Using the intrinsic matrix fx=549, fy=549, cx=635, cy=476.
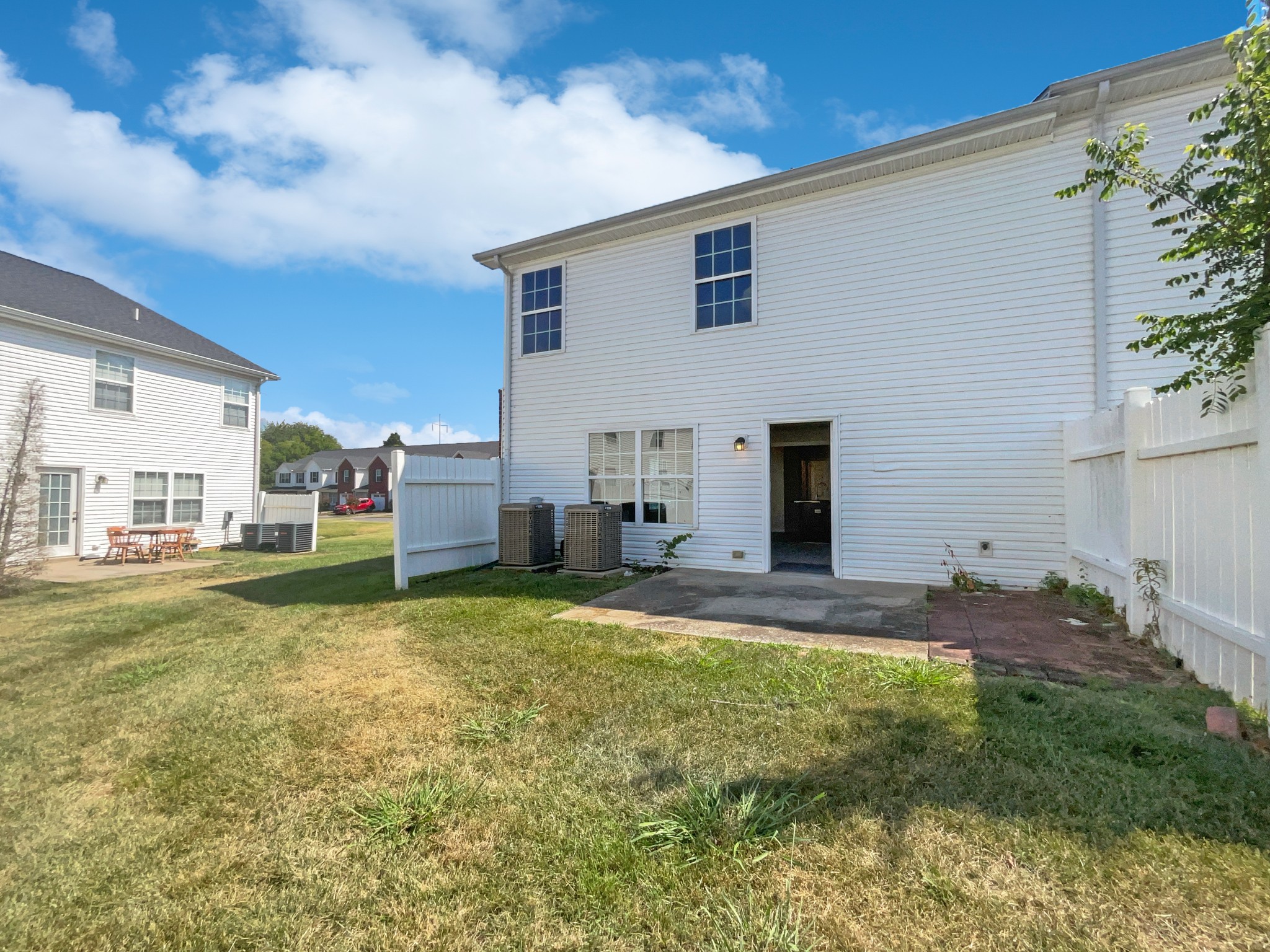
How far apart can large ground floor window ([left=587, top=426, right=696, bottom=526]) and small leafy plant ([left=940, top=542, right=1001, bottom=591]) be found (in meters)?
3.41

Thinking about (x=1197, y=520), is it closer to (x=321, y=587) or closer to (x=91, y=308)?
(x=321, y=587)

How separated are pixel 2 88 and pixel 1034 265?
14160 mm

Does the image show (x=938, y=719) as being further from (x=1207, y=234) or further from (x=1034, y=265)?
(x=1034, y=265)

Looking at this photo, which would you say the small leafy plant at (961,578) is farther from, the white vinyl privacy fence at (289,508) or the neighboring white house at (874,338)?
the white vinyl privacy fence at (289,508)

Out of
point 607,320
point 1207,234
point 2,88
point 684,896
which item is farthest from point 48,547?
point 1207,234

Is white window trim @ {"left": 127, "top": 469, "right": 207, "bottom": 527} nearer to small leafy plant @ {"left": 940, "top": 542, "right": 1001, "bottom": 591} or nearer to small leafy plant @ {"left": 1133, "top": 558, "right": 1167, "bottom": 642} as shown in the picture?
small leafy plant @ {"left": 940, "top": 542, "right": 1001, "bottom": 591}

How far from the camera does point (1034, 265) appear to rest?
646 cm

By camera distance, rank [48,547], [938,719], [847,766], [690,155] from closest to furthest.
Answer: [847,766], [938,719], [690,155], [48,547]

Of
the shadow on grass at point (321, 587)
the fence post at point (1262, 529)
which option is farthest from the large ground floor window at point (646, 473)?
the fence post at point (1262, 529)

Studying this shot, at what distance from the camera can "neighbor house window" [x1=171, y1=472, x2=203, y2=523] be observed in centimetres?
1380

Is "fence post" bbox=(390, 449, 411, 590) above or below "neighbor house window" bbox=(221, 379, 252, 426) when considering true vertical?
below

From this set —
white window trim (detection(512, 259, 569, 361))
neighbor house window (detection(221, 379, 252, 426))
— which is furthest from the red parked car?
white window trim (detection(512, 259, 569, 361))

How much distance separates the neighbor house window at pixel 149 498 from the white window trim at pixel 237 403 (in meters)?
2.23

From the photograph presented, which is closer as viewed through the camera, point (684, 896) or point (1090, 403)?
point (684, 896)
